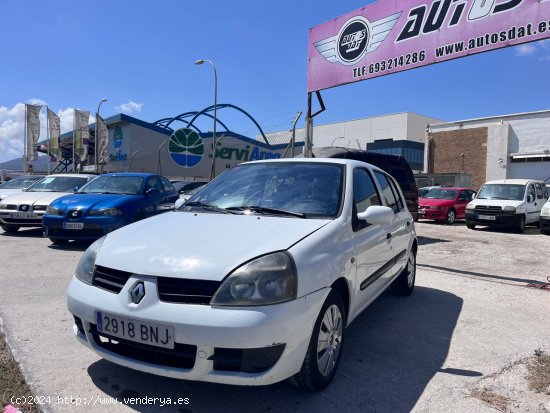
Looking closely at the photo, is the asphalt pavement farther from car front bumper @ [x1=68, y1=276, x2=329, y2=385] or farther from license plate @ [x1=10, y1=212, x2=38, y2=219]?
license plate @ [x1=10, y1=212, x2=38, y2=219]

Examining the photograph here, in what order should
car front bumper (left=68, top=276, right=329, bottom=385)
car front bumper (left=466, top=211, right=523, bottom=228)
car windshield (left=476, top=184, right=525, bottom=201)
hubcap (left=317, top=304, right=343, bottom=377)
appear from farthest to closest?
1. car windshield (left=476, top=184, right=525, bottom=201)
2. car front bumper (left=466, top=211, right=523, bottom=228)
3. hubcap (left=317, top=304, right=343, bottom=377)
4. car front bumper (left=68, top=276, right=329, bottom=385)

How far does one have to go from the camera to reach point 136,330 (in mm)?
2445

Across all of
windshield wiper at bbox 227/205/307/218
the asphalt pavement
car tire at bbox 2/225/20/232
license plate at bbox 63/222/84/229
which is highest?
windshield wiper at bbox 227/205/307/218

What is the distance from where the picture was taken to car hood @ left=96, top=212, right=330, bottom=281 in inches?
98.0

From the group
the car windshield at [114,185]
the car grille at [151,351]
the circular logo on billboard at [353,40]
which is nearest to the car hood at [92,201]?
the car windshield at [114,185]

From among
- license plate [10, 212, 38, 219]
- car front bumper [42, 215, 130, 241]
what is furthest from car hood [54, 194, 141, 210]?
license plate [10, 212, 38, 219]

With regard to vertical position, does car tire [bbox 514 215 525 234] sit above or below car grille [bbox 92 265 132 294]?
below

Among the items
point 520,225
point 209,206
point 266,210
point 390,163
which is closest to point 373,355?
point 266,210

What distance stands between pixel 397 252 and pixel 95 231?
5.68m

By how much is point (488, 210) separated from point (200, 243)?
46.6 ft

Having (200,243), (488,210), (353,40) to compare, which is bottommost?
(488,210)

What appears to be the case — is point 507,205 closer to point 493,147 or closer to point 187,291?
point 187,291

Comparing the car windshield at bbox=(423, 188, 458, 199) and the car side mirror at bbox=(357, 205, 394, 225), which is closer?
the car side mirror at bbox=(357, 205, 394, 225)

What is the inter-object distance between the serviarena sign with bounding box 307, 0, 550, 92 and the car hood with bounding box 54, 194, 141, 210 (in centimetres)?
496
